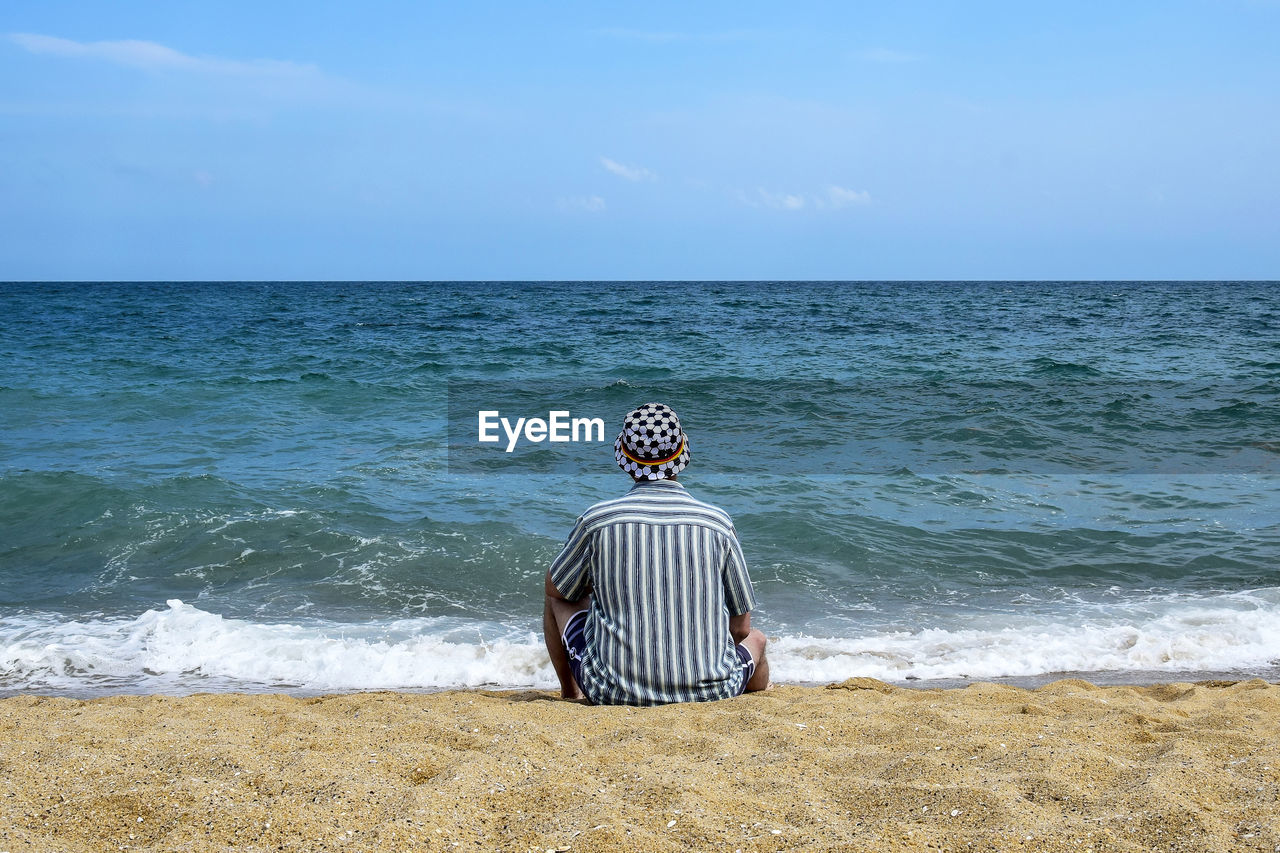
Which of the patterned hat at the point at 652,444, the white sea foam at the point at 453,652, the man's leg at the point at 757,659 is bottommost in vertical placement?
the white sea foam at the point at 453,652

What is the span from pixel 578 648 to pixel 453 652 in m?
2.18

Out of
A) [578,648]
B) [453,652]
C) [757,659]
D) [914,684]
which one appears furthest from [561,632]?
[914,684]

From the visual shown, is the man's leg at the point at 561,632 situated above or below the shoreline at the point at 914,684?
above

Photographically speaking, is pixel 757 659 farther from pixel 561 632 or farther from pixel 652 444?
pixel 652 444

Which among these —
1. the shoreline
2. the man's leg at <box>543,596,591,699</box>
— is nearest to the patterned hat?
the man's leg at <box>543,596,591,699</box>

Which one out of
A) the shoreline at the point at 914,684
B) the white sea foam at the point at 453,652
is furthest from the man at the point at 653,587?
the white sea foam at the point at 453,652

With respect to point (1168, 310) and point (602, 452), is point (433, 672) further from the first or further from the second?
point (1168, 310)

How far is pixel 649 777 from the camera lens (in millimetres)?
2824

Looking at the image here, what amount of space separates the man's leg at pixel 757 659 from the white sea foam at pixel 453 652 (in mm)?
1386

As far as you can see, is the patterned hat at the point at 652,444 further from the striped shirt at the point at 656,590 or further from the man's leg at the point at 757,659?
the man's leg at the point at 757,659

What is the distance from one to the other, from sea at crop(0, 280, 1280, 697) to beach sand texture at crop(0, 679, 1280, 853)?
1.84 meters

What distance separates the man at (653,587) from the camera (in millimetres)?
3391

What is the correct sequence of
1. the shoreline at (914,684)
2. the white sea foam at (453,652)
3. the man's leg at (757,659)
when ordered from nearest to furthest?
1. the man's leg at (757,659)
2. the shoreline at (914,684)
3. the white sea foam at (453,652)

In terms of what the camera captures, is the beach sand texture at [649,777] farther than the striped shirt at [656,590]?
No
